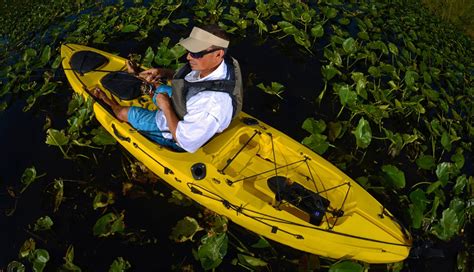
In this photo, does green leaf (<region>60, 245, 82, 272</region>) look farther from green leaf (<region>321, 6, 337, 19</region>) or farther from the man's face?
green leaf (<region>321, 6, 337, 19</region>)

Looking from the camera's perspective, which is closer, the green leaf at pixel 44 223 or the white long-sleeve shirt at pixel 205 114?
the white long-sleeve shirt at pixel 205 114

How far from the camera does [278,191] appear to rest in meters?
4.40

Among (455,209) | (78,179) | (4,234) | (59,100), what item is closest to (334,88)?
(455,209)

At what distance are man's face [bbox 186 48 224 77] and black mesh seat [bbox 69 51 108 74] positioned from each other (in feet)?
11.0

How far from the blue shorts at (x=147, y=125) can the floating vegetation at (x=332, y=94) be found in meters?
0.83

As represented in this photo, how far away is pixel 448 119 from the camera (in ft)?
20.7

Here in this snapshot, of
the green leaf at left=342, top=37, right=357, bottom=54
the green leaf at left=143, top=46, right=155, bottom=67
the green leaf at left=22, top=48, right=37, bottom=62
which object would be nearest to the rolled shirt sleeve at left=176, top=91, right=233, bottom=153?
the green leaf at left=143, top=46, right=155, bottom=67

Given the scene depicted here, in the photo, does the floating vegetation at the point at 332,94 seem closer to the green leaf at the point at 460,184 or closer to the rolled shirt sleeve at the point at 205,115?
the green leaf at the point at 460,184

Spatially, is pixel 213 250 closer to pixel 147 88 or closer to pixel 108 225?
pixel 108 225

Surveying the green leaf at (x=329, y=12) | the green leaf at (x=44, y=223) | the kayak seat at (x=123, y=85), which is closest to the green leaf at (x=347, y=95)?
the kayak seat at (x=123, y=85)

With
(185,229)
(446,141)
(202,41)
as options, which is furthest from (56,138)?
(446,141)

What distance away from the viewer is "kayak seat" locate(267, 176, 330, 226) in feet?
13.8

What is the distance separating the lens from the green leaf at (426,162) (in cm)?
532

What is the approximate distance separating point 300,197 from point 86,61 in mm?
4882
